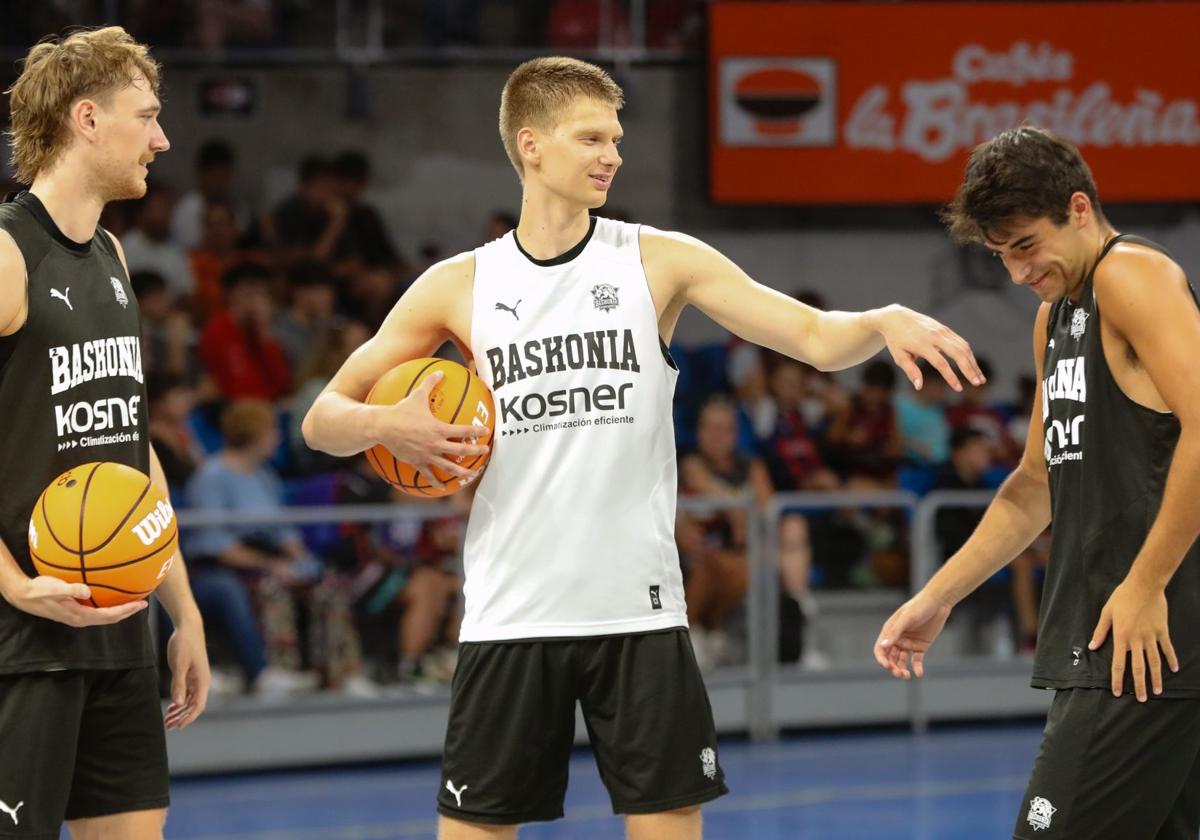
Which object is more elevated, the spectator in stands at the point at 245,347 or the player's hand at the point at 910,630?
the spectator in stands at the point at 245,347

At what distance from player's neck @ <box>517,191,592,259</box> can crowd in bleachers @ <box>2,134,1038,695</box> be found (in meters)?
4.42

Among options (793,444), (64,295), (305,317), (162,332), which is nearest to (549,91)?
(64,295)

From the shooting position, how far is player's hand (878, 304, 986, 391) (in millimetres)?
3545

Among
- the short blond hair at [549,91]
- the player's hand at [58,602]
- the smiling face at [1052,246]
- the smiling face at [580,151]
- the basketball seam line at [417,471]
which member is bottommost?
the player's hand at [58,602]

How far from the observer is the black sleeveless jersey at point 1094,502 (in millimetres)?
3723

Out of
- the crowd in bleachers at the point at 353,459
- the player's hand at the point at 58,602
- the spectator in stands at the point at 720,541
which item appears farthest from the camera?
the spectator in stands at the point at 720,541

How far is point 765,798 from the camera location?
805 cm

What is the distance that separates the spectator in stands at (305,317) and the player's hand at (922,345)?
263 inches

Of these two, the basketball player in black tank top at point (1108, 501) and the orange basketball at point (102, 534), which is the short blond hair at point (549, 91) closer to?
the basketball player in black tank top at point (1108, 501)

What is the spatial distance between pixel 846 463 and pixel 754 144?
10.2 feet

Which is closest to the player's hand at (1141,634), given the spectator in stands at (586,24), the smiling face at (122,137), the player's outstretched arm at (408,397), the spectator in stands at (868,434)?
the player's outstretched arm at (408,397)

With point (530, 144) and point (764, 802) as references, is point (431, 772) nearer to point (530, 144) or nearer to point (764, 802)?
point (764, 802)

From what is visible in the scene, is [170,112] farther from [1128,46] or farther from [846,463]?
[1128,46]

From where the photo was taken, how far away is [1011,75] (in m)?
12.9
